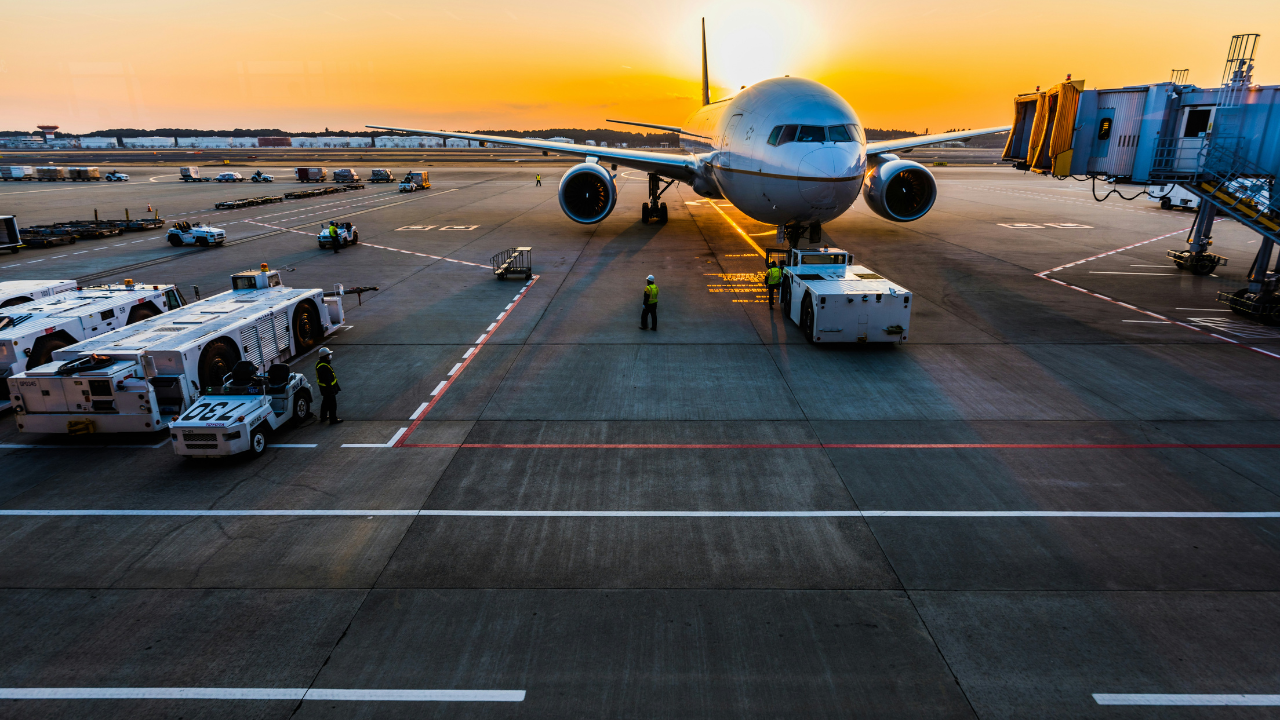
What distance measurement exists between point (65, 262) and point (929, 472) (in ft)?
137

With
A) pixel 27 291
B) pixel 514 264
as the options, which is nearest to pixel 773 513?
pixel 514 264

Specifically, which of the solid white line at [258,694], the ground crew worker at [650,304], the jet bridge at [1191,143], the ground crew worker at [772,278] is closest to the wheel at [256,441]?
the solid white line at [258,694]

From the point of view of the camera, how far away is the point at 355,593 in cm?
863

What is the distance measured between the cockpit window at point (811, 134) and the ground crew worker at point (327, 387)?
1813 cm

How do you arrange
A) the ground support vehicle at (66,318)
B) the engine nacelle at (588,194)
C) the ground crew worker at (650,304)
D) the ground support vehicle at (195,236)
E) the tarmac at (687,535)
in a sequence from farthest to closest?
the ground support vehicle at (195,236) → the engine nacelle at (588,194) → the ground crew worker at (650,304) → the ground support vehicle at (66,318) → the tarmac at (687,535)

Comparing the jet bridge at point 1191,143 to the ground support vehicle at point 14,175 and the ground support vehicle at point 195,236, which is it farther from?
the ground support vehicle at point 14,175

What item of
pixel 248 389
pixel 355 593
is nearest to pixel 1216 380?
pixel 355 593

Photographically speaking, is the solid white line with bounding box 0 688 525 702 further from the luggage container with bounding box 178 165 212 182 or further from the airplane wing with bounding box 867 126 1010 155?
the luggage container with bounding box 178 165 212 182

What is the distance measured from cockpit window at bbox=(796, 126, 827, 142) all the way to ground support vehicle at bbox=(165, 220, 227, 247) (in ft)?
108

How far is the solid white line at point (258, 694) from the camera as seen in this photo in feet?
22.9

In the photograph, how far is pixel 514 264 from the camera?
28750 millimetres

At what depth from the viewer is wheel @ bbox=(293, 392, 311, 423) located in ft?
45.9

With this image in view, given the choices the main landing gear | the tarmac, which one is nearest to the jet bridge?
the tarmac

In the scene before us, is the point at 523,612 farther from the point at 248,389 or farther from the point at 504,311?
the point at 504,311
